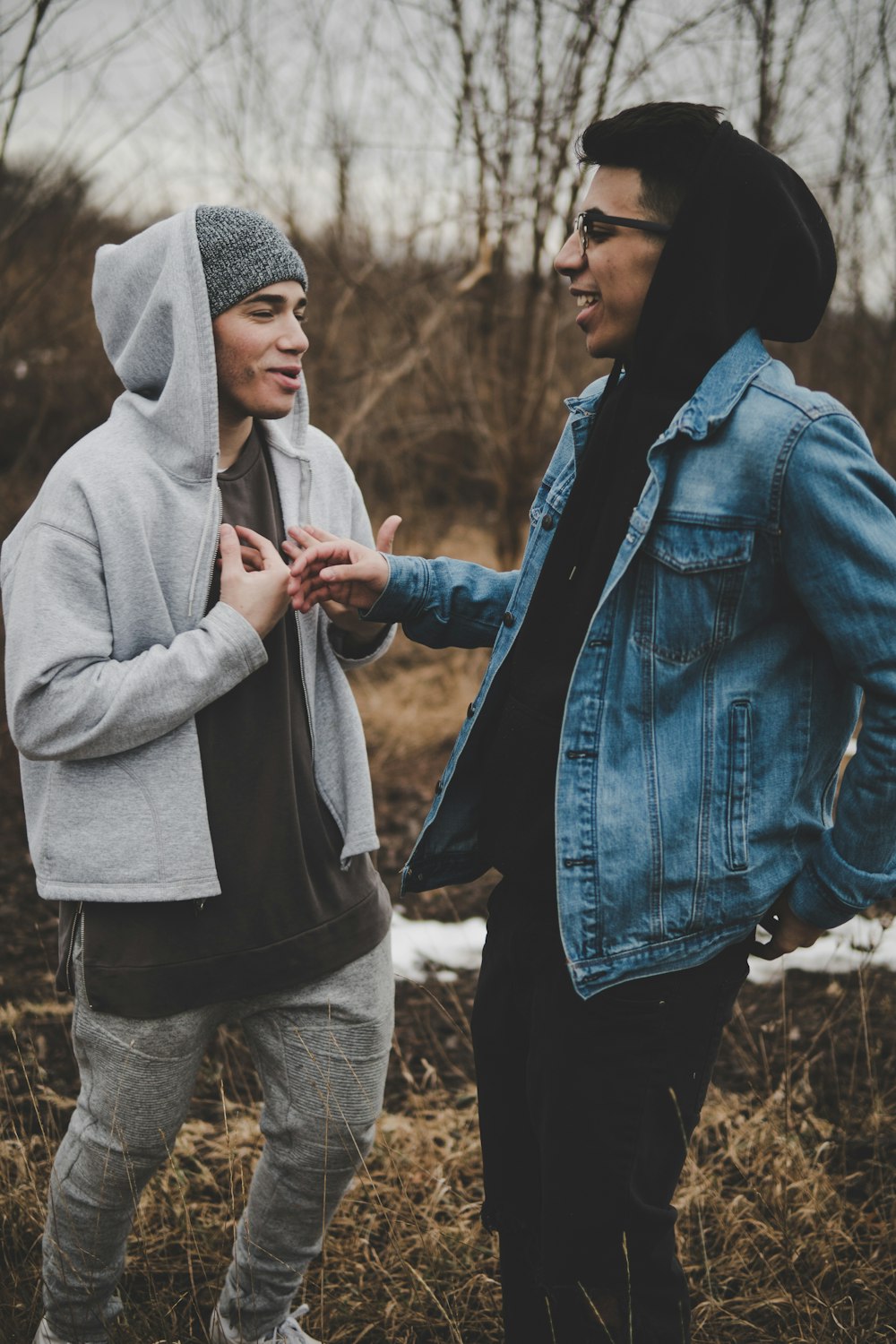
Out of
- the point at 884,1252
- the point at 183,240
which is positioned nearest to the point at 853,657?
the point at 183,240

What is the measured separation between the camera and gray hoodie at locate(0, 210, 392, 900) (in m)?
1.88

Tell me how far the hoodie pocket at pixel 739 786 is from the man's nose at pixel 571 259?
0.76m

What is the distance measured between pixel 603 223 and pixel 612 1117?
1.43m

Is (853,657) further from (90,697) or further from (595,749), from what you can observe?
(90,697)

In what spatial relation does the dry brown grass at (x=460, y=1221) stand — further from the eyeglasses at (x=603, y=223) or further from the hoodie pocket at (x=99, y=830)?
the eyeglasses at (x=603, y=223)

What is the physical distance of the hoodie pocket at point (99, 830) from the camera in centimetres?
193

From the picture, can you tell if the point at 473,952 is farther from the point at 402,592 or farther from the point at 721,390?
the point at 721,390

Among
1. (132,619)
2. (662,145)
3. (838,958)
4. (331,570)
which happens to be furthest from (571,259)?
(838,958)

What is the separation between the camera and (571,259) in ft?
5.86

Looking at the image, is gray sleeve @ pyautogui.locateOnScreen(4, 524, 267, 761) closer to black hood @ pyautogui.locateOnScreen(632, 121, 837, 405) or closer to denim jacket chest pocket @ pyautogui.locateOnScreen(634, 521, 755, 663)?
denim jacket chest pocket @ pyautogui.locateOnScreen(634, 521, 755, 663)

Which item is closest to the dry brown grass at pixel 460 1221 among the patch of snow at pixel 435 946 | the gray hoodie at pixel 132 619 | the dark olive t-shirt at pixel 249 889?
the dark olive t-shirt at pixel 249 889

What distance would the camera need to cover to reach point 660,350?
1.71 metres

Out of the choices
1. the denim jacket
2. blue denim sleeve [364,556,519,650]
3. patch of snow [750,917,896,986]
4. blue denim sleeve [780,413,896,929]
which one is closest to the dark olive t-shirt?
blue denim sleeve [364,556,519,650]

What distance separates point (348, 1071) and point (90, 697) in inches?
35.7
